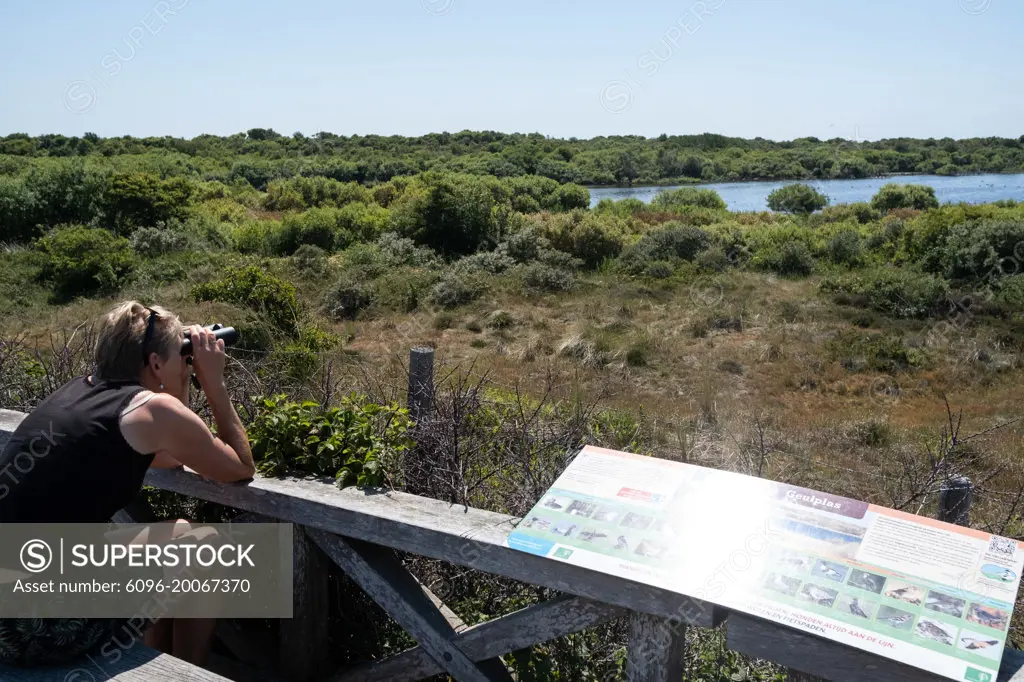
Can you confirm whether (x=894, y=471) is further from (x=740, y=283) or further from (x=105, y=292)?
(x=105, y=292)

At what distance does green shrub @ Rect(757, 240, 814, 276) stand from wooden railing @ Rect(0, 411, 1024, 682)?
17790mm

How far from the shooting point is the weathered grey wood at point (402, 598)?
82.8 inches

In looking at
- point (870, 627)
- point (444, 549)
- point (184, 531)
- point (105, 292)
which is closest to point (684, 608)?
point (870, 627)

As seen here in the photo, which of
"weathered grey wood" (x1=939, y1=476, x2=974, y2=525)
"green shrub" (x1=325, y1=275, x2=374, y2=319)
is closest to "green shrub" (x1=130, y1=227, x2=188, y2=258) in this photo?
"green shrub" (x1=325, y1=275, x2=374, y2=319)

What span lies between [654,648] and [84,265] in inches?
708

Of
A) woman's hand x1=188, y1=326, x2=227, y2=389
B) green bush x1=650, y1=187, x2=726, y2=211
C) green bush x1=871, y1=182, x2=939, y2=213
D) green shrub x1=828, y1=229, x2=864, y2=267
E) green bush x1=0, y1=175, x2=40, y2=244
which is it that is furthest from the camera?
green bush x1=650, y1=187, x2=726, y2=211

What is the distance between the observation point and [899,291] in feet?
48.7

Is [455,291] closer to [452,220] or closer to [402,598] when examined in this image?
[452,220]

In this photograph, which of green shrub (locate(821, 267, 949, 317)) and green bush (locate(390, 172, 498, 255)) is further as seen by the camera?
green bush (locate(390, 172, 498, 255))

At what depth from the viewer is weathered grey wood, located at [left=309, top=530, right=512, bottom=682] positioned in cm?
210

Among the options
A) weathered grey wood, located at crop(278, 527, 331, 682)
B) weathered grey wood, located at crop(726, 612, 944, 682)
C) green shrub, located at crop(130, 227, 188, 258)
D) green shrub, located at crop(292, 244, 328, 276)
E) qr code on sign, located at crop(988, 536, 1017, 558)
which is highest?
qr code on sign, located at crop(988, 536, 1017, 558)

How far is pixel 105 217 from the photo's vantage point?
22.7 metres

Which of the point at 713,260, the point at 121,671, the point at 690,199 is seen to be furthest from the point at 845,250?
the point at 121,671

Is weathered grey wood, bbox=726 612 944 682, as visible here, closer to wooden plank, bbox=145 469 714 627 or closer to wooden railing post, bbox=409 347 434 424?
wooden plank, bbox=145 469 714 627
